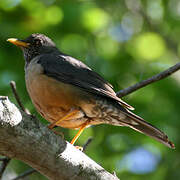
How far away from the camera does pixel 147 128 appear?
4.30 metres

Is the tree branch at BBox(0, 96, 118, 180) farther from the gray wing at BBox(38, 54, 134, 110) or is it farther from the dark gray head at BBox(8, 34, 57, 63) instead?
the dark gray head at BBox(8, 34, 57, 63)

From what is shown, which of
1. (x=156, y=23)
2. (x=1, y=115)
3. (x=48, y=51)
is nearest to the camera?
(x=1, y=115)

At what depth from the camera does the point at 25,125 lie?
2709mm

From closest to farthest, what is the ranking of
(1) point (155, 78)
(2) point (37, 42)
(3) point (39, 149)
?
(3) point (39, 149) < (1) point (155, 78) < (2) point (37, 42)

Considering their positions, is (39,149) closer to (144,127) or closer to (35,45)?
(144,127)

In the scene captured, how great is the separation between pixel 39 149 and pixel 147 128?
1835 millimetres

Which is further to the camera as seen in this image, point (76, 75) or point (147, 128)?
point (76, 75)

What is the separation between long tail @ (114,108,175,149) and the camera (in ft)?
13.5

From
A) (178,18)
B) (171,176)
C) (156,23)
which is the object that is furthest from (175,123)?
(156,23)

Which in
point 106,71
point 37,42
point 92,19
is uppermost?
point 92,19

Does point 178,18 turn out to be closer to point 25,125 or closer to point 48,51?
point 48,51

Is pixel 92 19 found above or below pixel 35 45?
above

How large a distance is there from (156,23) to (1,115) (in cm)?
614

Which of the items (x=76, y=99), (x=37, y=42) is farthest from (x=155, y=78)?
(x=37, y=42)
